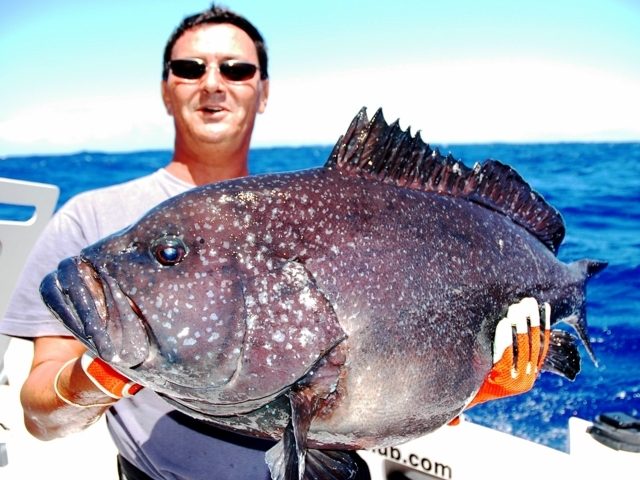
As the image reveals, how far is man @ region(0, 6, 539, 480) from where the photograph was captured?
2424 mm

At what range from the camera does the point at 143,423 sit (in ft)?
8.81

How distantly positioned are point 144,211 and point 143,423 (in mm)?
1002

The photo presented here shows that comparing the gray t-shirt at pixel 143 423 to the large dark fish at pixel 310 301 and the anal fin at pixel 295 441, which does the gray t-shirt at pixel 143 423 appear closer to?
the large dark fish at pixel 310 301

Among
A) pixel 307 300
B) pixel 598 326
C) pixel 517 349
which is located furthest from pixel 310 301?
pixel 598 326

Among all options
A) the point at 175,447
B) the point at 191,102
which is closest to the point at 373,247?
the point at 175,447

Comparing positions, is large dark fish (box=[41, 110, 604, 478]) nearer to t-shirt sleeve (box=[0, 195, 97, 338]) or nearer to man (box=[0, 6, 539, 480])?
man (box=[0, 6, 539, 480])

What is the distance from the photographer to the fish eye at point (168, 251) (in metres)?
1.80

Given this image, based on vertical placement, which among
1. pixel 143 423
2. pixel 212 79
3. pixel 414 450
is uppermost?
pixel 212 79

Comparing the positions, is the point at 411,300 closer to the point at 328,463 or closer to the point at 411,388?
the point at 411,388

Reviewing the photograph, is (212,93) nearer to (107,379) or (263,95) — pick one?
(263,95)

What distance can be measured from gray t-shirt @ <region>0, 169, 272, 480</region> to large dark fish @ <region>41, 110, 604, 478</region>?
73cm

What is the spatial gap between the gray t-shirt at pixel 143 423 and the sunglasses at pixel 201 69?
34.6 inches

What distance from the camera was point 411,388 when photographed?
1964 millimetres

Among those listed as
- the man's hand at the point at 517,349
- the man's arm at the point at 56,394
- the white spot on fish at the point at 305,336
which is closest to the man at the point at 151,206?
the man's arm at the point at 56,394
